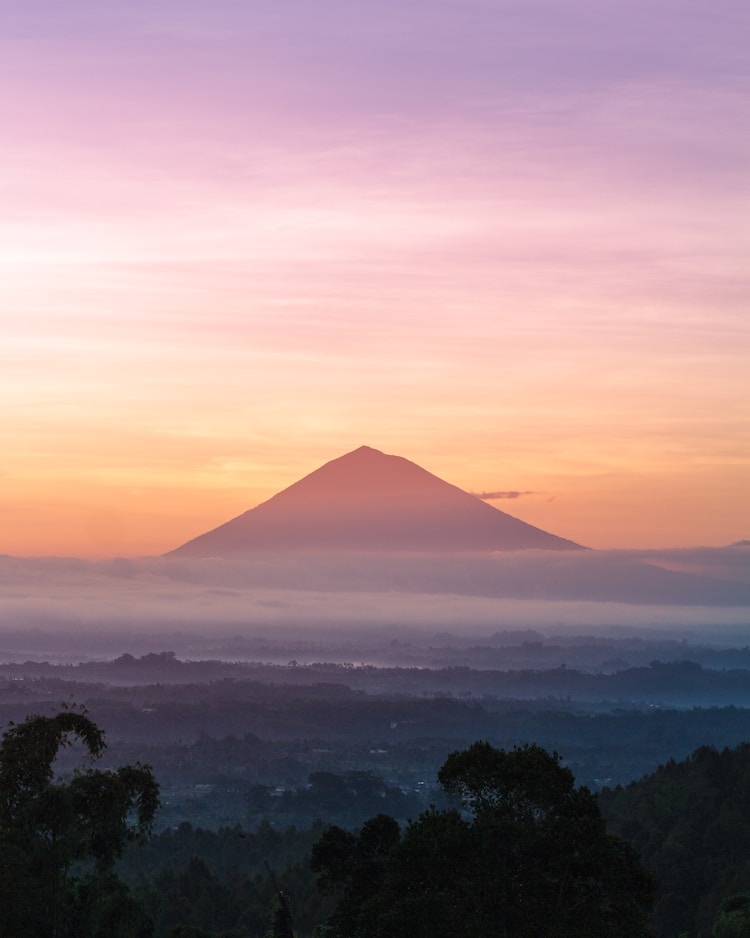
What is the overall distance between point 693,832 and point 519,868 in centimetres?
4740

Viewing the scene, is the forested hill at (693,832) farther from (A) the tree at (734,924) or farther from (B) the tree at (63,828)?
(B) the tree at (63,828)

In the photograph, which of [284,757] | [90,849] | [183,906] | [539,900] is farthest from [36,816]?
[284,757]

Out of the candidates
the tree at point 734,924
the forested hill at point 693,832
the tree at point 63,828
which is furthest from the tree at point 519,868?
the forested hill at point 693,832

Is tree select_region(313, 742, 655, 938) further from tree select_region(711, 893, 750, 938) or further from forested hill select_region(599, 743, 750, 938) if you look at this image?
forested hill select_region(599, 743, 750, 938)

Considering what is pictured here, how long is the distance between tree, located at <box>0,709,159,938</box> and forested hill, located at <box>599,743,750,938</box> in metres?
33.7

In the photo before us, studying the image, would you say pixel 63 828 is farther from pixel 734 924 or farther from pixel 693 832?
pixel 693 832

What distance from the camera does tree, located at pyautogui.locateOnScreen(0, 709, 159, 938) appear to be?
25.2m

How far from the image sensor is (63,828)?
25.8 meters

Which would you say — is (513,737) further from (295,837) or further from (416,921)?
(416,921)

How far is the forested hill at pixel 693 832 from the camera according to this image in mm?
60031

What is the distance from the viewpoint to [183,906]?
5841 centimetres

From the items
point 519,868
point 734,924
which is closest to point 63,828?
point 519,868

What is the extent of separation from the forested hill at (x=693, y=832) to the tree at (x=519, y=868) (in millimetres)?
33217

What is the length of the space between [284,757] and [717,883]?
8822cm
